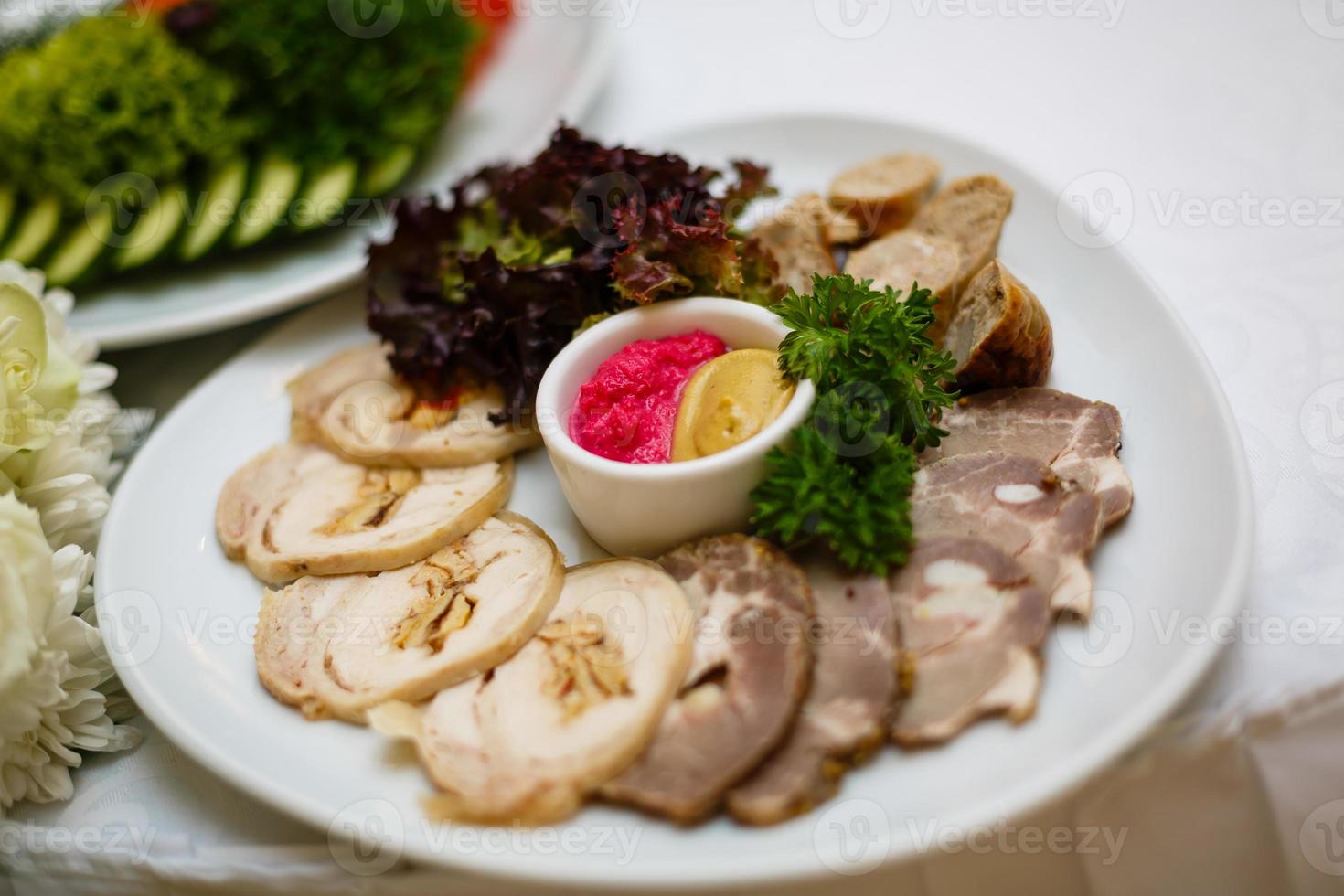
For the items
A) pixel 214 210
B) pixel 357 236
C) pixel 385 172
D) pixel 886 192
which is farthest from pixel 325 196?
pixel 886 192

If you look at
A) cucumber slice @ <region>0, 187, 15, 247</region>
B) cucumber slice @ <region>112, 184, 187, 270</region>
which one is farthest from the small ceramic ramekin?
cucumber slice @ <region>0, 187, 15, 247</region>

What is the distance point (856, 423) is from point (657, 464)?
0.50 meters

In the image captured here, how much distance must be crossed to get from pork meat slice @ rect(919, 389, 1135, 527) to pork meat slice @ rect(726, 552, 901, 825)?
53 cm

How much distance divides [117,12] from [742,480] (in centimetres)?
365

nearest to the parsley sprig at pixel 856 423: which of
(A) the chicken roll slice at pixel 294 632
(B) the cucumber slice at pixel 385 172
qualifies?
(A) the chicken roll slice at pixel 294 632

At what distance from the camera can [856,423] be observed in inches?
96.0

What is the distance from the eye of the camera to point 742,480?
7.97 ft

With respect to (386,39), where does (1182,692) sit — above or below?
below

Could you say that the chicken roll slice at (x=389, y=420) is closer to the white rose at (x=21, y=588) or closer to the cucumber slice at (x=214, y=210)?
the cucumber slice at (x=214, y=210)

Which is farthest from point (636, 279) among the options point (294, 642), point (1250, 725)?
point (1250, 725)

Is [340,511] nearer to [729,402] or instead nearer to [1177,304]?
[729,402]

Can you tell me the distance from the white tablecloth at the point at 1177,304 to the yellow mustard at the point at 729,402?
1.02m

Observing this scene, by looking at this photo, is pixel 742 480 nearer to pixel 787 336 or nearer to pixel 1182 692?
pixel 787 336

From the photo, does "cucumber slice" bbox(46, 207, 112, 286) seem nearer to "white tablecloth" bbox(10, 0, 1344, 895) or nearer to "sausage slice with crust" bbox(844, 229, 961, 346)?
"white tablecloth" bbox(10, 0, 1344, 895)
